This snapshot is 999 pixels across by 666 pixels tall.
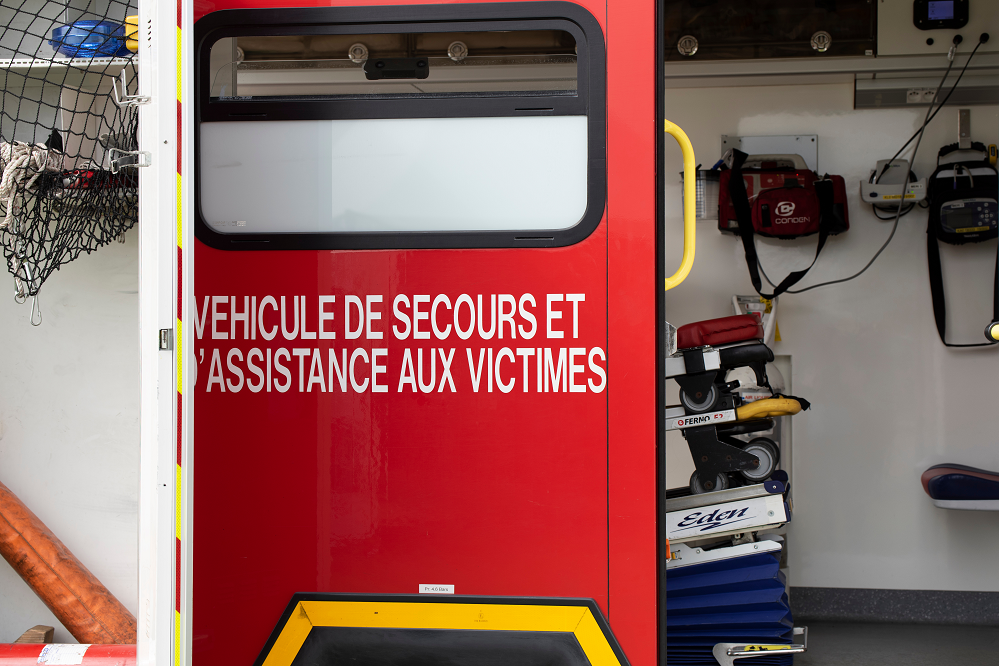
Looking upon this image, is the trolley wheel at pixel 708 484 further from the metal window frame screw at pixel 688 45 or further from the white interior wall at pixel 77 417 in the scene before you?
the white interior wall at pixel 77 417

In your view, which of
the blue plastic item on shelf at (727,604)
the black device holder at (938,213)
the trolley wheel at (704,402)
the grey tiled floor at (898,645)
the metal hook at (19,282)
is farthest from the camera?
the black device holder at (938,213)

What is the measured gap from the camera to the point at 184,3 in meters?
1.46

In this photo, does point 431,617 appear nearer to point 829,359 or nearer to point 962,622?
point 829,359

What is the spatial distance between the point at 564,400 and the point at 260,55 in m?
1.47

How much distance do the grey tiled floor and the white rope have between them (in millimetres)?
3629

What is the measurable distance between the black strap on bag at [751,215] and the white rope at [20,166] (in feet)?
9.62

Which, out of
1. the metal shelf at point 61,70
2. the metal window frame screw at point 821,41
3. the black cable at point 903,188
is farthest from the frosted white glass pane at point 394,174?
the metal window frame screw at point 821,41

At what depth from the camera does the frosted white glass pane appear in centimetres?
162

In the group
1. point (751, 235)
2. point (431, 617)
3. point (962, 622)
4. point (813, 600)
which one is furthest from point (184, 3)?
point (962, 622)

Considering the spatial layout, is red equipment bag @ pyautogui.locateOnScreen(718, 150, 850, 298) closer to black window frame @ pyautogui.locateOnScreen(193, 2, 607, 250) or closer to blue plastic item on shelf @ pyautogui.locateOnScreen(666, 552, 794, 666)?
blue plastic item on shelf @ pyautogui.locateOnScreen(666, 552, 794, 666)

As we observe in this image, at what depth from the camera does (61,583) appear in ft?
9.34

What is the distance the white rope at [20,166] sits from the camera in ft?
7.35

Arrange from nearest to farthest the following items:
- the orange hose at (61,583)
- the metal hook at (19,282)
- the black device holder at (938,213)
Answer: the metal hook at (19,282) → the orange hose at (61,583) → the black device holder at (938,213)

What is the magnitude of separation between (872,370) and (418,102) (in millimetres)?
2932
